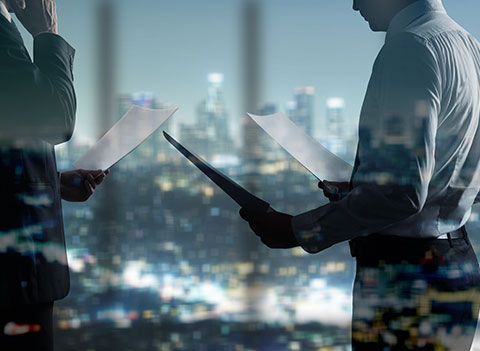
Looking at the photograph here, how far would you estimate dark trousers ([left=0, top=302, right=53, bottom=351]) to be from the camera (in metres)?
0.75

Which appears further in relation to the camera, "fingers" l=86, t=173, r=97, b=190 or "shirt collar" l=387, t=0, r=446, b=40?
"fingers" l=86, t=173, r=97, b=190

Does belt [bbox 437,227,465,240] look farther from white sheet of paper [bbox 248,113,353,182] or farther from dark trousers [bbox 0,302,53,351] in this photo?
dark trousers [bbox 0,302,53,351]

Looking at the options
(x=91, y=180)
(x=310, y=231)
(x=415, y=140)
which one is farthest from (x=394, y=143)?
(x=91, y=180)

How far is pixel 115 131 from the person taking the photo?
824 mm

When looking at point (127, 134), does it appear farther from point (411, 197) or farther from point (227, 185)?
point (411, 197)

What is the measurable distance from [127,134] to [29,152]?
0.16 metres

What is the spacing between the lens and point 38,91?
0.70 metres

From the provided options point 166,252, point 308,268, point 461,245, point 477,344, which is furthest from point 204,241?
point 461,245

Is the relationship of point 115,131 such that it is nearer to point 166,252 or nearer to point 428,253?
point 428,253

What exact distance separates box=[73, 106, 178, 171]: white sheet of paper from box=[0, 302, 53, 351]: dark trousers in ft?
0.87

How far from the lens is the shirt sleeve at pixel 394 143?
23.0 inches

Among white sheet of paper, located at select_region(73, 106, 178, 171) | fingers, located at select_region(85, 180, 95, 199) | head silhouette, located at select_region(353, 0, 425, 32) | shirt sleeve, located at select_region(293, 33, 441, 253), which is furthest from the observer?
fingers, located at select_region(85, 180, 95, 199)

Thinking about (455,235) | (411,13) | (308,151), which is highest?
(411,13)

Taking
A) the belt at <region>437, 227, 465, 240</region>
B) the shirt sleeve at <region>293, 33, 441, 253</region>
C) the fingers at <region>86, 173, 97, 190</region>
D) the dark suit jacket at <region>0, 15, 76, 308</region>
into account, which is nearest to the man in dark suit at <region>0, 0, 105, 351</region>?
the dark suit jacket at <region>0, 15, 76, 308</region>
